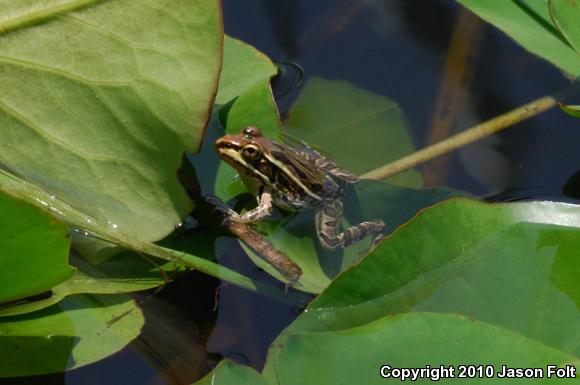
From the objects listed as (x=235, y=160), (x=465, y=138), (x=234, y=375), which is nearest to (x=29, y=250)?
(x=234, y=375)

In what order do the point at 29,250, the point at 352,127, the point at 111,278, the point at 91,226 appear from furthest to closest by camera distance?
the point at 352,127 < the point at 111,278 < the point at 91,226 < the point at 29,250

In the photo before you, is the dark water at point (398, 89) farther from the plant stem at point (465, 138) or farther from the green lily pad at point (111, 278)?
the green lily pad at point (111, 278)

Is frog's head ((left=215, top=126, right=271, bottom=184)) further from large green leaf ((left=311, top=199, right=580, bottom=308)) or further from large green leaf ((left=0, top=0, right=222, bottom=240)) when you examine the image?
large green leaf ((left=311, top=199, right=580, bottom=308))

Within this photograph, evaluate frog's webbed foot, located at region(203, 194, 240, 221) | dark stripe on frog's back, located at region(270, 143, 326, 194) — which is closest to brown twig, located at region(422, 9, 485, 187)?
dark stripe on frog's back, located at region(270, 143, 326, 194)

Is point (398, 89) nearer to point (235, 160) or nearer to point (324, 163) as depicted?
point (324, 163)

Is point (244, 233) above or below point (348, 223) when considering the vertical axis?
above

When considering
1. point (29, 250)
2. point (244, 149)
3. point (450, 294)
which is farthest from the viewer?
point (244, 149)

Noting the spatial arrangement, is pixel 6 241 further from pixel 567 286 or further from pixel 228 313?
pixel 567 286

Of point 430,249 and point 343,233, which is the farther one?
point 343,233
